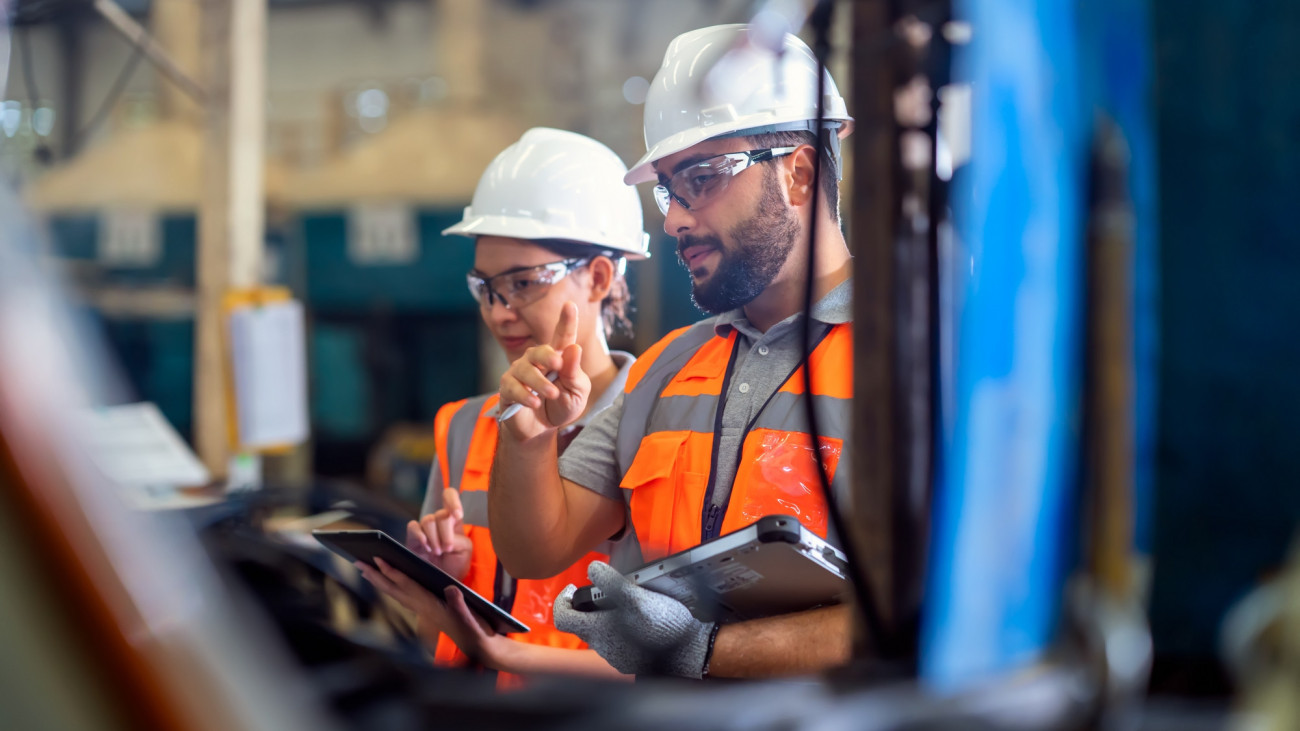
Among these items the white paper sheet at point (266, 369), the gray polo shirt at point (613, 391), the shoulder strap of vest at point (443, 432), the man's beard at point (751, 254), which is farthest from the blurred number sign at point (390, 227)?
the man's beard at point (751, 254)

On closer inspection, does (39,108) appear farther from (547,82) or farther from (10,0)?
(547,82)

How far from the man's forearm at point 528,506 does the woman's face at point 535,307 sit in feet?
0.45

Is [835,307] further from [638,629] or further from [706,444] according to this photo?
[638,629]

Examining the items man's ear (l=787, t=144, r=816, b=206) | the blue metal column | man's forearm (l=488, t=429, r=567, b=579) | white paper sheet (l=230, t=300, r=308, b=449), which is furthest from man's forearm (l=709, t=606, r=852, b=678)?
white paper sheet (l=230, t=300, r=308, b=449)

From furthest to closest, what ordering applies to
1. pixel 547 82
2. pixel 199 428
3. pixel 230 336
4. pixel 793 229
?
1. pixel 199 428
2. pixel 230 336
3. pixel 547 82
4. pixel 793 229

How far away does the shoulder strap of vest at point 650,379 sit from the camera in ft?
3.31

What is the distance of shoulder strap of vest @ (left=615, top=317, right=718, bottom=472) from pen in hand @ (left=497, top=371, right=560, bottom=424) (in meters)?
0.12

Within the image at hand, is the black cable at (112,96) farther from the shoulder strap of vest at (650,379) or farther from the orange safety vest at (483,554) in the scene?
the shoulder strap of vest at (650,379)

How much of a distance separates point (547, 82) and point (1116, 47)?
78 cm

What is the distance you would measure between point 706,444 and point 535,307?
0.30m

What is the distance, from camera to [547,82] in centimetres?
132

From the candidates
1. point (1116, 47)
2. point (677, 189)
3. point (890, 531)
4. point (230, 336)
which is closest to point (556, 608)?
point (890, 531)

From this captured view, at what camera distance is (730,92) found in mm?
933

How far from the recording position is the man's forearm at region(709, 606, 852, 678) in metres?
0.93
